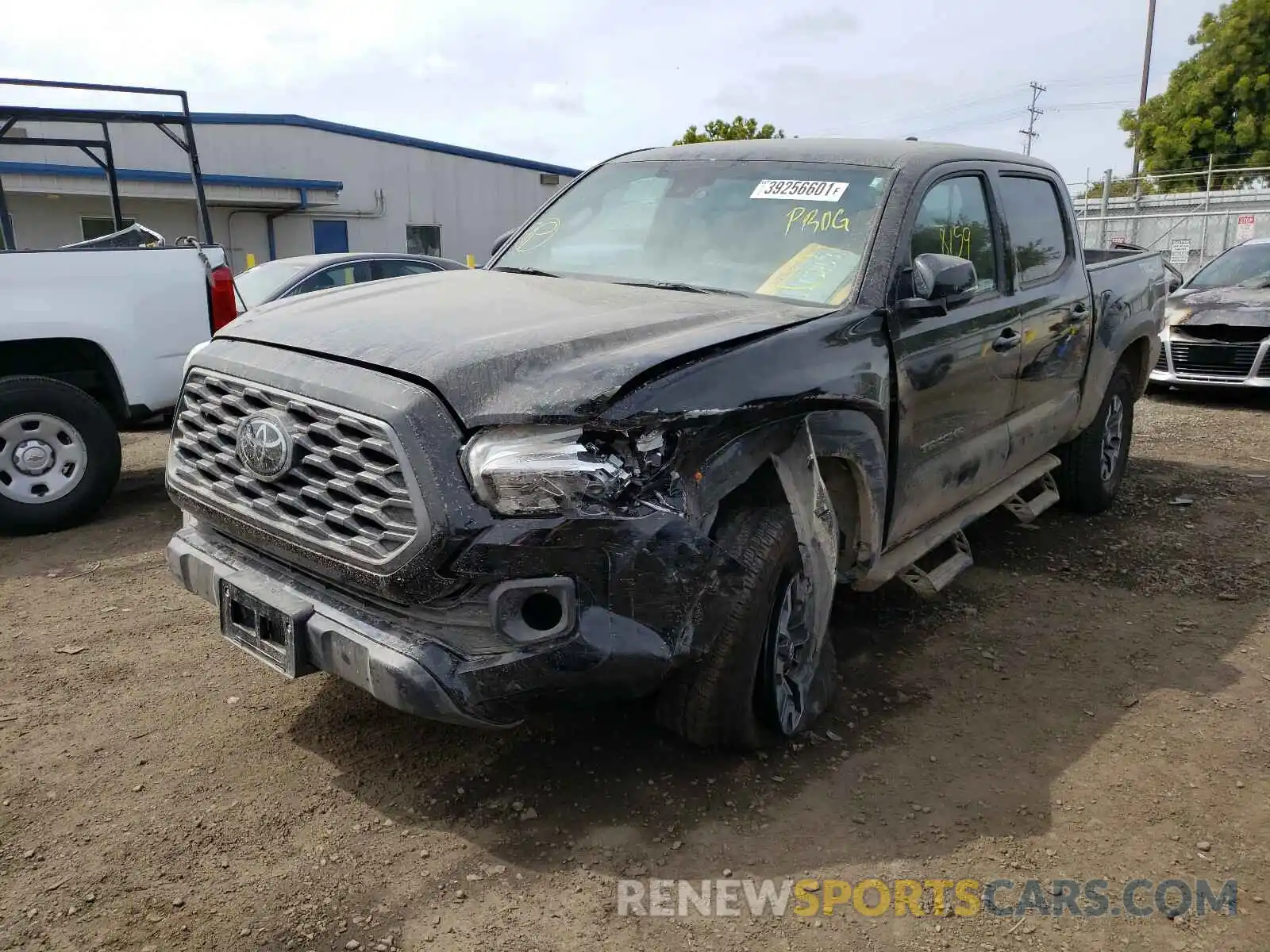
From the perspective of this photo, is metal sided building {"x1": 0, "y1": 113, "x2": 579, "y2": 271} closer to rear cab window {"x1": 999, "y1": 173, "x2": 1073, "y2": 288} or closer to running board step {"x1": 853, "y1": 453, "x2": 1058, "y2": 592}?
rear cab window {"x1": 999, "y1": 173, "x2": 1073, "y2": 288}

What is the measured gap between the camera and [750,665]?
2.88 meters

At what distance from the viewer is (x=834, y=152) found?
3973 millimetres

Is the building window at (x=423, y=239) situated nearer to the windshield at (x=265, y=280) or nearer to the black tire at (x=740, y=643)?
the windshield at (x=265, y=280)

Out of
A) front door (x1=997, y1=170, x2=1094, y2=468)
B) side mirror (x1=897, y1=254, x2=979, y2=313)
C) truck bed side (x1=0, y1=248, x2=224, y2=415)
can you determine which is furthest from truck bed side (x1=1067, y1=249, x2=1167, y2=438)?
truck bed side (x1=0, y1=248, x2=224, y2=415)

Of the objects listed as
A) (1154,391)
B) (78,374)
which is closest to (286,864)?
(78,374)

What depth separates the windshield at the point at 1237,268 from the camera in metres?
10.5

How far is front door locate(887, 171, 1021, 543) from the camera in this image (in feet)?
11.8

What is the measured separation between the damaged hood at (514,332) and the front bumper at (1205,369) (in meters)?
7.89

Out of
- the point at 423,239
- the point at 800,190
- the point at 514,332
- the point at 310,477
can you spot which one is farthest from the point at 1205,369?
the point at 423,239

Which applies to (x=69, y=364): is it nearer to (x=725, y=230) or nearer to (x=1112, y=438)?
(x=725, y=230)

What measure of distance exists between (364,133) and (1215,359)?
18.9 metres

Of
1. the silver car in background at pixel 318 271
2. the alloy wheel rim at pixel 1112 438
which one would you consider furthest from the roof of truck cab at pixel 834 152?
the silver car in background at pixel 318 271

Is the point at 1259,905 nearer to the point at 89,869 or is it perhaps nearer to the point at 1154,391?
the point at 89,869

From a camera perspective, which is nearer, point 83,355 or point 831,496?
point 831,496
